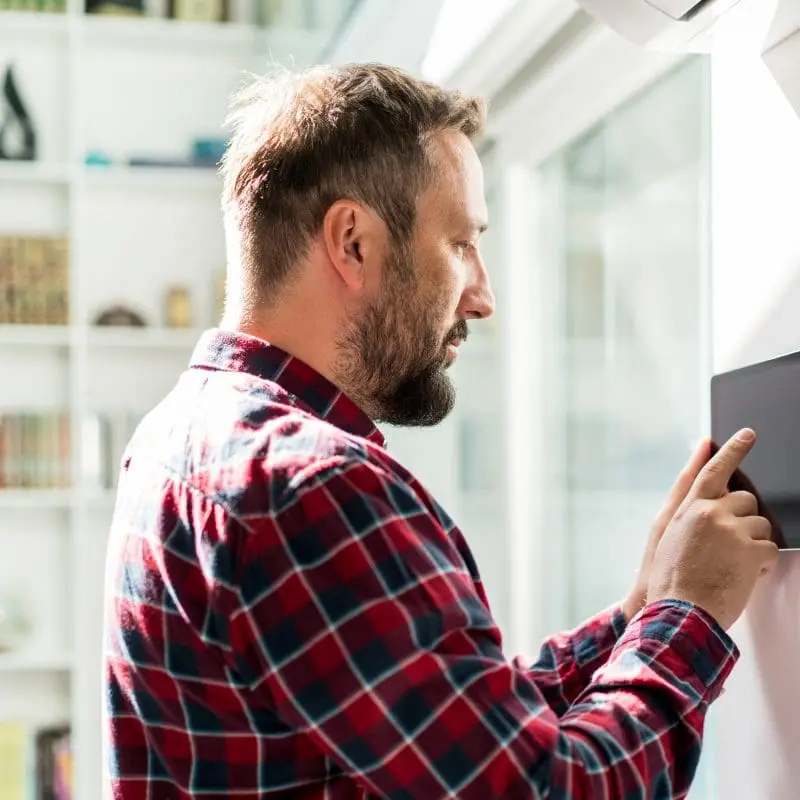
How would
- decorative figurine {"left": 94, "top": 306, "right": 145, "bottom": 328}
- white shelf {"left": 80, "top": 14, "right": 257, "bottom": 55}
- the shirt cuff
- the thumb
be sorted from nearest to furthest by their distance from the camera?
the shirt cuff < the thumb < decorative figurine {"left": 94, "top": 306, "right": 145, "bottom": 328} < white shelf {"left": 80, "top": 14, "right": 257, "bottom": 55}

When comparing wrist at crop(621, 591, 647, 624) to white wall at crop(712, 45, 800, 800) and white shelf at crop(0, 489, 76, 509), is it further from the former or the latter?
white shelf at crop(0, 489, 76, 509)

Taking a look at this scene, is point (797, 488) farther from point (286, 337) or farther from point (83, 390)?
point (83, 390)

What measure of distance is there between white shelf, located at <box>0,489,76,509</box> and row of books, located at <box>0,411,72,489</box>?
14 millimetres

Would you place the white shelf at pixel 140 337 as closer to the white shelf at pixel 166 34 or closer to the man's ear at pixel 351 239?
the white shelf at pixel 166 34

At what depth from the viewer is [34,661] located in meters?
3.43

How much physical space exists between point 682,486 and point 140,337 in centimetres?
254

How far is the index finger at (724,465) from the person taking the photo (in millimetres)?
1116

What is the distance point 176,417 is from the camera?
1.01 meters

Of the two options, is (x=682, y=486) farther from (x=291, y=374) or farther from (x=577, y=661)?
(x=291, y=374)

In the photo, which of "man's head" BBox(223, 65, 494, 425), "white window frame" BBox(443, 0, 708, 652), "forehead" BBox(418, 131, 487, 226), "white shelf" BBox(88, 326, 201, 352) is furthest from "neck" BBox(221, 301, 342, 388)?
"white shelf" BBox(88, 326, 201, 352)

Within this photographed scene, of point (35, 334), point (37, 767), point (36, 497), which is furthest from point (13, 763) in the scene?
point (35, 334)

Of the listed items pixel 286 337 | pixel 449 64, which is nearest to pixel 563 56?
pixel 449 64

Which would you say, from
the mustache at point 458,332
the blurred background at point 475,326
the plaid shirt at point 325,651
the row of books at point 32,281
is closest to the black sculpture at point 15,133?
the blurred background at point 475,326

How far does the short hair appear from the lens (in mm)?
1094
